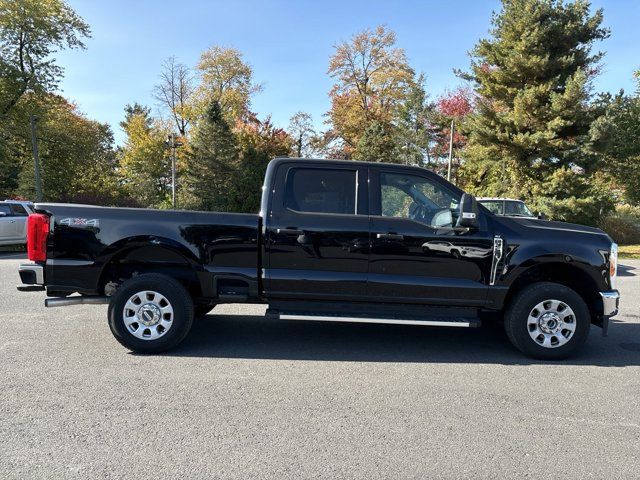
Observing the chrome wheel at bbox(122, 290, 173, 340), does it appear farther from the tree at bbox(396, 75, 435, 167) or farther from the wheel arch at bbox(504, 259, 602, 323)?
the tree at bbox(396, 75, 435, 167)

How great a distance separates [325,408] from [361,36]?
1663 inches

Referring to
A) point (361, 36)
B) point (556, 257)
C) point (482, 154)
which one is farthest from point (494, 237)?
point (361, 36)

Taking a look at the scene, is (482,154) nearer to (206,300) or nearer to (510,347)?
(510,347)

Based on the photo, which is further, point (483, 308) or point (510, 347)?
point (510, 347)

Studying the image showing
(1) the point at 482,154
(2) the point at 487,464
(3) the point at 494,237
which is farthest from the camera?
(1) the point at 482,154

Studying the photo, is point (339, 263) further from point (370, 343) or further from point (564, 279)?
point (564, 279)

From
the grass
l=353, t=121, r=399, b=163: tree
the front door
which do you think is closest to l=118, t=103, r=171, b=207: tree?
l=353, t=121, r=399, b=163: tree

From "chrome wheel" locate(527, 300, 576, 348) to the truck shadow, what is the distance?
10.3 inches

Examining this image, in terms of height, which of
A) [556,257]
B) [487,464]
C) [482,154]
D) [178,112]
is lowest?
[487,464]

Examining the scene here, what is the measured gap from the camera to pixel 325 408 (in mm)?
3670

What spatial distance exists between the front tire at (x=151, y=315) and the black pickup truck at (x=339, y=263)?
11mm

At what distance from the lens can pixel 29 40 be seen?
1024 inches

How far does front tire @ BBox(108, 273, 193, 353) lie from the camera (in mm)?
4781

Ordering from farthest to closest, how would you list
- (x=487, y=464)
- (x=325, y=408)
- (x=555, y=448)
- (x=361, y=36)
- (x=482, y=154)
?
(x=361, y=36)
(x=482, y=154)
(x=325, y=408)
(x=555, y=448)
(x=487, y=464)
